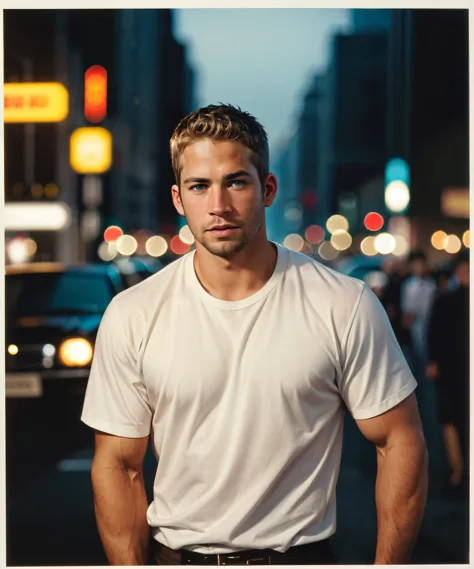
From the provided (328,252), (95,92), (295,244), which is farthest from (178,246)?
(95,92)

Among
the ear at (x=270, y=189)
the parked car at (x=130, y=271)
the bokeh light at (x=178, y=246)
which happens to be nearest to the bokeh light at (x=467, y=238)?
the ear at (x=270, y=189)

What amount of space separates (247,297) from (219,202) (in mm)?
320

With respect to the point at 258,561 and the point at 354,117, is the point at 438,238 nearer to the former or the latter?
the point at 258,561

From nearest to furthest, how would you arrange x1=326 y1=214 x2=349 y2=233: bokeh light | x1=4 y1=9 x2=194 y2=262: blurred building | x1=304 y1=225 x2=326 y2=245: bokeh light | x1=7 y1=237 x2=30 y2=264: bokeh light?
x1=7 y1=237 x2=30 y2=264: bokeh light
x1=4 y1=9 x2=194 y2=262: blurred building
x1=326 y1=214 x2=349 y2=233: bokeh light
x1=304 y1=225 x2=326 y2=245: bokeh light

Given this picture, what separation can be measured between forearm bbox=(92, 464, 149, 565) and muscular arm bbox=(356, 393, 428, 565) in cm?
78

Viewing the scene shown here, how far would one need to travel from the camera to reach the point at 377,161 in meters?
128

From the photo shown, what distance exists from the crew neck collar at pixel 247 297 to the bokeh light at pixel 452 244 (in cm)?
4223

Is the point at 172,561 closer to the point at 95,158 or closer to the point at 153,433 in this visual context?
the point at 153,433

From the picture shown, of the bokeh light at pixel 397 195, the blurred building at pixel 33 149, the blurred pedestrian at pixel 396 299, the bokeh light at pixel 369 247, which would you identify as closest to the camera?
the blurred pedestrian at pixel 396 299

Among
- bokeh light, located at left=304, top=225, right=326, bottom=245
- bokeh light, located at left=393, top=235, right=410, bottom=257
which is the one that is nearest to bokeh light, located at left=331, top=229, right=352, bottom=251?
bokeh light, located at left=304, top=225, right=326, bottom=245

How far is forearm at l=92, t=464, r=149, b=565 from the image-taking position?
12.6 ft

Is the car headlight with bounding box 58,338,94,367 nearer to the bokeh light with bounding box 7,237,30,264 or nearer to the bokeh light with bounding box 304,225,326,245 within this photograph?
the bokeh light with bounding box 7,237,30,264

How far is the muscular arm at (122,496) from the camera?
Result: 3.82 m

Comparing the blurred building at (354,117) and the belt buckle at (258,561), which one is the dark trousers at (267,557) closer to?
the belt buckle at (258,561)
